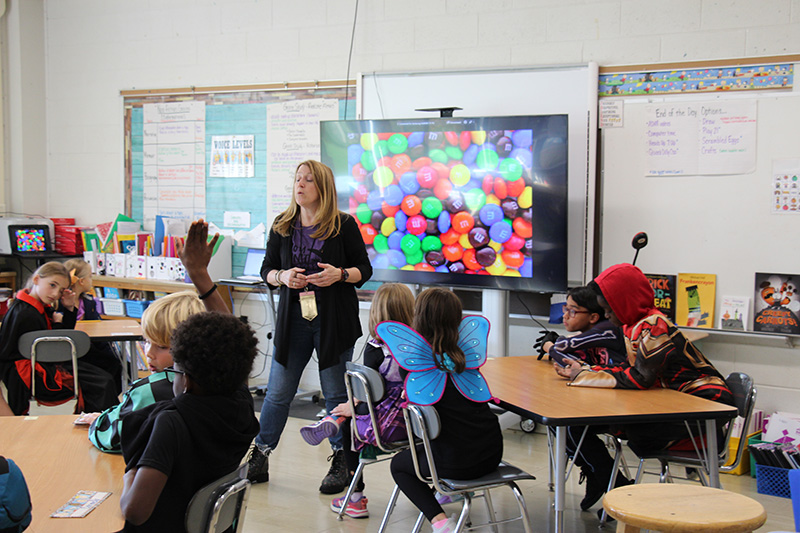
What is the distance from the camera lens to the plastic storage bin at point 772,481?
3520 millimetres

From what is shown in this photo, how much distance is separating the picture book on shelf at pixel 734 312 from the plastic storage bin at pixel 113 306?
4.26 meters

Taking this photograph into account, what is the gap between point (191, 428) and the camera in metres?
1.70

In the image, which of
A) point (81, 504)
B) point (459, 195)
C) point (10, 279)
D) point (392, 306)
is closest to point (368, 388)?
point (392, 306)

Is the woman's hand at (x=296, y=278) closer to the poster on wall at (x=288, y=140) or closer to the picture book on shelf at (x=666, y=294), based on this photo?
the picture book on shelf at (x=666, y=294)

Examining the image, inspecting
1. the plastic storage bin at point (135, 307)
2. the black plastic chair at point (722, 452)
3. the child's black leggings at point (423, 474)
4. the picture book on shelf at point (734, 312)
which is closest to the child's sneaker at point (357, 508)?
the child's black leggings at point (423, 474)

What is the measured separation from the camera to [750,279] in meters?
4.02

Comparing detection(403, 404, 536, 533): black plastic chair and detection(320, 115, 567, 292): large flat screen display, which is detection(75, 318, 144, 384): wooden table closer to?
detection(320, 115, 567, 292): large flat screen display

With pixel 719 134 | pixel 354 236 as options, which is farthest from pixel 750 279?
pixel 354 236

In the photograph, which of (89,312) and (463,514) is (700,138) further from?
(89,312)

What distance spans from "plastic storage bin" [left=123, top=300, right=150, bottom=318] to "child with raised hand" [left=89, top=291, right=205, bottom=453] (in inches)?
143

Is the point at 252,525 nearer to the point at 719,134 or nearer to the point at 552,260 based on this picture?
the point at 552,260

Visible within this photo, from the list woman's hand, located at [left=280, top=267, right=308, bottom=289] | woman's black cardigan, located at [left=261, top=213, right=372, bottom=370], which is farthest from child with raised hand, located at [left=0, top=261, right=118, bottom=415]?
woman's hand, located at [left=280, top=267, right=308, bottom=289]

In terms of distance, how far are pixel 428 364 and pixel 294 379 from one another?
1130 millimetres

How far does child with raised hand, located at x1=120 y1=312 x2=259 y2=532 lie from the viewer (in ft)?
5.35
